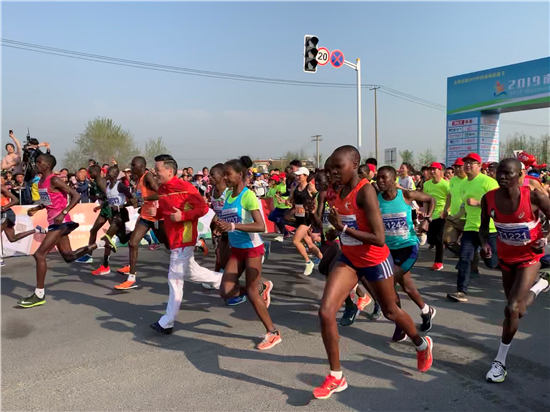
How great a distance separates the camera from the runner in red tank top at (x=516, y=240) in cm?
377

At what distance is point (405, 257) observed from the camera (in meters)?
4.76

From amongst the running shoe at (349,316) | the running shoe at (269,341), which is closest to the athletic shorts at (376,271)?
the running shoe at (269,341)

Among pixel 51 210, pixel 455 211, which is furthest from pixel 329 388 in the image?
pixel 51 210

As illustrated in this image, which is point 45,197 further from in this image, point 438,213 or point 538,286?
point 438,213

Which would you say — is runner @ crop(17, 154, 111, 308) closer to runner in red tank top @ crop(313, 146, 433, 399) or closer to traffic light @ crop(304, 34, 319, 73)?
runner in red tank top @ crop(313, 146, 433, 399)

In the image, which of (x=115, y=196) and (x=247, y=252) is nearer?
(x=247, y=252)

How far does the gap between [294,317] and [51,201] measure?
3898 mm

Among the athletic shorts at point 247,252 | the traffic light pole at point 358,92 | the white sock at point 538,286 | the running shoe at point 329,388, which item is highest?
the traffic light pole at point 358,92

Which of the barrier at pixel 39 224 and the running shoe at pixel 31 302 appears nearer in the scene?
the running shoe at pixel 31 302

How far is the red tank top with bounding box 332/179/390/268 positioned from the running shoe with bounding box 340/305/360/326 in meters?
1.73

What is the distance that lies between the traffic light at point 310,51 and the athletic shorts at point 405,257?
1013 centimetres

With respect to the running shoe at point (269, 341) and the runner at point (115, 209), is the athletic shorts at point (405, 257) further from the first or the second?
the runner at point (115, 209)

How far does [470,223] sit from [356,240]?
11.2ft


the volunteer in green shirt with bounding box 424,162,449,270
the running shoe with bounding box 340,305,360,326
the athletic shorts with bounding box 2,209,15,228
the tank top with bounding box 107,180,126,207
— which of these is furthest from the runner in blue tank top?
the athletic shorts with bounding box 2,209,15,228
